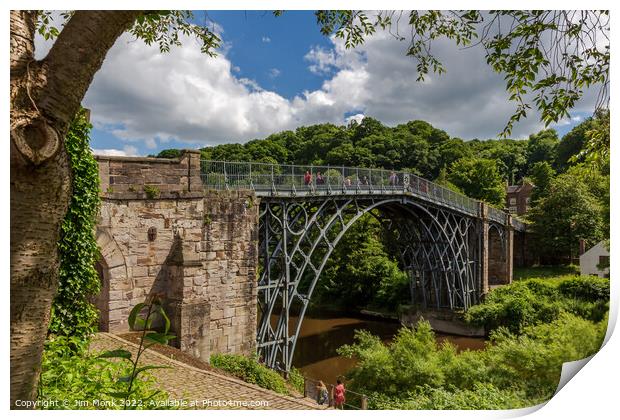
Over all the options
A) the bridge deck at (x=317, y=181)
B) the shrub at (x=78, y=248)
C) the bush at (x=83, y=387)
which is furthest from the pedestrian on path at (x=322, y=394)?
the bridge deck at (x=317, y=181)

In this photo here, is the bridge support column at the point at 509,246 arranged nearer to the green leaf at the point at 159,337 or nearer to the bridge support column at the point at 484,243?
the bridge support column at the point at 484,243

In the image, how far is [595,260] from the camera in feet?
22.6

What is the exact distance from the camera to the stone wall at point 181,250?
24.8ft

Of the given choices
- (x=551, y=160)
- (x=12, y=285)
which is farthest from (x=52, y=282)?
(x=551, y=160)

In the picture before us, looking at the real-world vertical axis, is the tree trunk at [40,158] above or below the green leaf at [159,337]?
above

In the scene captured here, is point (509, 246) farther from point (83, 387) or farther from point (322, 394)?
point (83, 387)

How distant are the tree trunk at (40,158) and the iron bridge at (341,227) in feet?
19.7

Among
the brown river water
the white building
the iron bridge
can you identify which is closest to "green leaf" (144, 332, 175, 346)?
the white building

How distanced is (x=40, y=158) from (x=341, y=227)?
41.2 ft

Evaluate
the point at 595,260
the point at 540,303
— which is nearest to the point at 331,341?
the point at 540,303

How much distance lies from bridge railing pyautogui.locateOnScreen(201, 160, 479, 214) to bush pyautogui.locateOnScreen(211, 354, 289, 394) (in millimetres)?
3472

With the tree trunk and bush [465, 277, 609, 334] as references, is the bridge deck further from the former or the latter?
the tree trunk

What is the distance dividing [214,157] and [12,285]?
6070mm

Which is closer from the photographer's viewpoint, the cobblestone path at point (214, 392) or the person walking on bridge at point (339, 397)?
the cobblestone path at point (214, 392)
